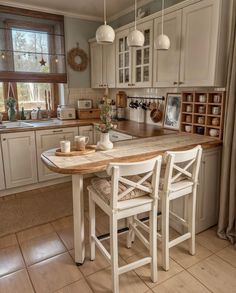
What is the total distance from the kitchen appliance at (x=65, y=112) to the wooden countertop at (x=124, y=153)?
1898 millimetres

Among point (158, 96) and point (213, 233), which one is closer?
point (213, 233)

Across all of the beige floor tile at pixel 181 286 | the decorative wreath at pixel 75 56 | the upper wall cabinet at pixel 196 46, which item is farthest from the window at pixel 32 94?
the beige floor tile at pixel 181 286

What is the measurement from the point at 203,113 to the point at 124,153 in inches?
43.7

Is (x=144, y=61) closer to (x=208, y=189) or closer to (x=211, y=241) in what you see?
(x=208, y=189)

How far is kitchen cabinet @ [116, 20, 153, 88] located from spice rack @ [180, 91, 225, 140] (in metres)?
0.58

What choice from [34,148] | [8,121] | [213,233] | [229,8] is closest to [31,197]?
[34,148]

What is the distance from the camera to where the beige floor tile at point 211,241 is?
2.12 m

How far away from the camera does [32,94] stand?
3859 mm

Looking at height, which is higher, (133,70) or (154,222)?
(133,70)

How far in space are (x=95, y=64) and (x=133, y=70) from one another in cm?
109

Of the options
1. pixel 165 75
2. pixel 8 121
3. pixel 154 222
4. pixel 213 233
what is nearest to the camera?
pixel 154 222

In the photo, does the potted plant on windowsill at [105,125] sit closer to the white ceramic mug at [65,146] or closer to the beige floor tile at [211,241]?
the white ceramic mug at [65,146]

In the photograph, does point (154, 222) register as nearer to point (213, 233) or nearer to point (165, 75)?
point (213, 233)

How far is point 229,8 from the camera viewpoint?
2.10m
